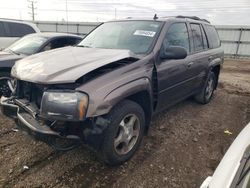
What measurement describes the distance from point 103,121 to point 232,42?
18.0 meters

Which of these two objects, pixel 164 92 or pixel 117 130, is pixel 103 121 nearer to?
pixel 117 130

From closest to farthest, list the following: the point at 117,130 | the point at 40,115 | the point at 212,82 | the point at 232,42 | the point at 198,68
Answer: the point at 40,115 → the point at 117,130 → the point at 198,68 → the point at 212,82 → the point at 232,42

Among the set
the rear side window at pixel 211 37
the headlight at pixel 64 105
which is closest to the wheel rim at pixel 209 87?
the rear side window at pixel 211 37

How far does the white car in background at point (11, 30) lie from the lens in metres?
8.44

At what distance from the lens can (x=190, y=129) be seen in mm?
4465

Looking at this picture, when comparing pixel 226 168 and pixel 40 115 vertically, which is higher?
pixel 226 168

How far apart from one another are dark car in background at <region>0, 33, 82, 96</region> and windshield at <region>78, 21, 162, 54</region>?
6.36ft

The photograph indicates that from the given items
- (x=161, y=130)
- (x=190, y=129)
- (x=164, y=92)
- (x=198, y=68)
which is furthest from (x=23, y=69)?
(x=198, y=68)

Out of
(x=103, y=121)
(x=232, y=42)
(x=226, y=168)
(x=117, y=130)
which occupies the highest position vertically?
(x=226, y=168)

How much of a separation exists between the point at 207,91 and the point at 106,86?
3.75 metres

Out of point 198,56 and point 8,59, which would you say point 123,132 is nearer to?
point 198,56

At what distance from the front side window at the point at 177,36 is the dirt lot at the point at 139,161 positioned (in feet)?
4.74

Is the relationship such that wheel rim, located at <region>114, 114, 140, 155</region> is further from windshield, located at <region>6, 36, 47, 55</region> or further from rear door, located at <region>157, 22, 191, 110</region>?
windshield, located at <region>6, 36, 47, 55</region>

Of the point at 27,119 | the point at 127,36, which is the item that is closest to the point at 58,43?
the point at 127,36
